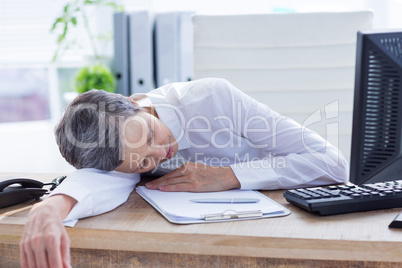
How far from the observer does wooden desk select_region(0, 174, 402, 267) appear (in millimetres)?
743

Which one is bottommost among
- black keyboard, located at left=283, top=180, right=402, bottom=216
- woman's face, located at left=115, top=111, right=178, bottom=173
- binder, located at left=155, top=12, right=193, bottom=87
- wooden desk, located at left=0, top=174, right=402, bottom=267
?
wooden desk, located at left=0, top=174, right=402, bottom=267

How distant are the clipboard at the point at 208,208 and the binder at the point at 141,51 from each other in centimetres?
129

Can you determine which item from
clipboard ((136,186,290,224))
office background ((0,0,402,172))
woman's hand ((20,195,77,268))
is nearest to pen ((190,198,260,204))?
clipboard ((136,186,290,224))

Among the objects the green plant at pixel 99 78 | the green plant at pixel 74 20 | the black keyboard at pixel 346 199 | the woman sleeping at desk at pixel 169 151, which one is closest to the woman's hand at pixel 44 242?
the woman sleeping at desk at pixel 169 151

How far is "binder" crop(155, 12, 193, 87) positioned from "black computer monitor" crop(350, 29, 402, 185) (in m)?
1.51

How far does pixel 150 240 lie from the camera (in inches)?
31.0

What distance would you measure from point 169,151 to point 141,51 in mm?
1165

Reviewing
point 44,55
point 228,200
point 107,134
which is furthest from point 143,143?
point 44,55

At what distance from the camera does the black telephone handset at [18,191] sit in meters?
0.97

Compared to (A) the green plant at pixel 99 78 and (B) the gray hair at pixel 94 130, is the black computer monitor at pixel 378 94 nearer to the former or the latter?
(B) the gray hair at pixel 94 130

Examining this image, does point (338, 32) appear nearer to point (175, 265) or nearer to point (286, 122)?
point (286, 122)

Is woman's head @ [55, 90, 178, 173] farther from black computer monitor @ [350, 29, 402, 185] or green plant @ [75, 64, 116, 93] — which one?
green plant @ [75, 64, 116, 93]

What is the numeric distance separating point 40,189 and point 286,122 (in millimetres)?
590

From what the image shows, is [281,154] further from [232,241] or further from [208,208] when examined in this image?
[232,241]
